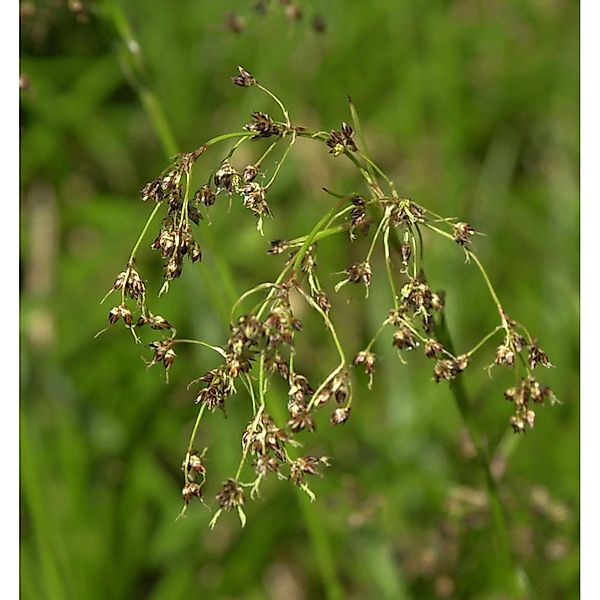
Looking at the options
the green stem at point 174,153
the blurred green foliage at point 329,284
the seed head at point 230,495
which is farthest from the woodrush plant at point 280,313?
the blurred green foliage at point 329,284

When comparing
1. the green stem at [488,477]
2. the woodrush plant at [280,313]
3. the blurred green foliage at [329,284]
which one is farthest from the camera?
the blurred green foliage at [329,284]

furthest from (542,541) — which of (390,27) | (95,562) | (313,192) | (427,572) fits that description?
(390,27)

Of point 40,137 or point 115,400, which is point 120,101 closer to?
point 40,137

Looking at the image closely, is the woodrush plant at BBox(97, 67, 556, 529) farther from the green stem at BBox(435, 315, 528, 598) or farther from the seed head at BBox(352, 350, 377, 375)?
the green stem at BBox(435, 315, 528, 598)

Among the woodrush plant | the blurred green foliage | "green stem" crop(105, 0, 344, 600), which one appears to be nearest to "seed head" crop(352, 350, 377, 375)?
the woodrush plant

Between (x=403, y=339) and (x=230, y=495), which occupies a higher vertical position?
(x=403, y=339)
